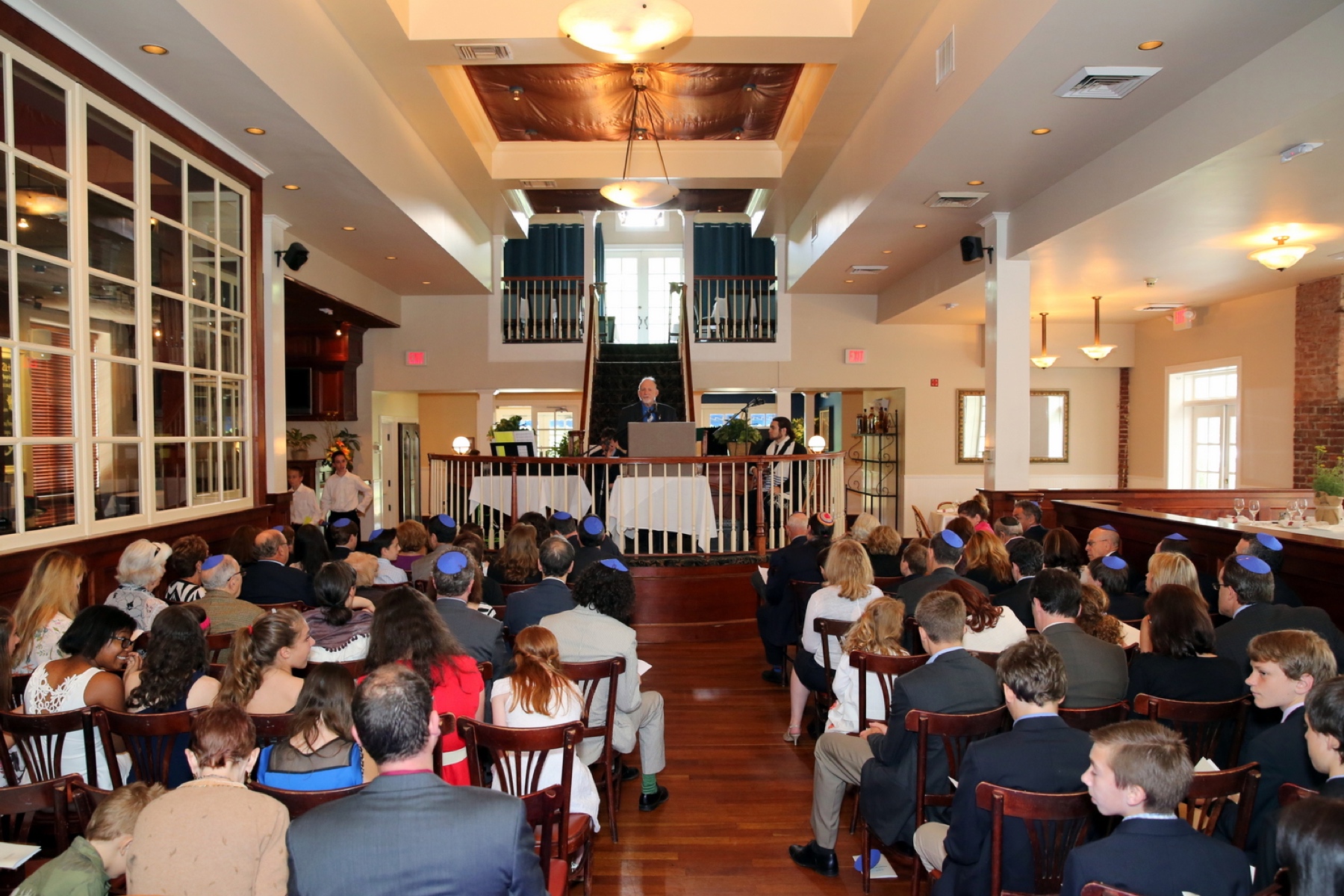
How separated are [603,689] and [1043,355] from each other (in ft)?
32.3

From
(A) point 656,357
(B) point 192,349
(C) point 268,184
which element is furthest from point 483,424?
(B) point 192,349

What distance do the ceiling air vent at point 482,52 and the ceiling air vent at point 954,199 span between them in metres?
3.73

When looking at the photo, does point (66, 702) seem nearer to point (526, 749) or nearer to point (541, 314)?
point (526, 749)

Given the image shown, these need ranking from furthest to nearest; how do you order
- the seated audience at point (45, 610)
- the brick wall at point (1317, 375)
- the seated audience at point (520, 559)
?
the brick wall at point (1317, 375) → the seated audience at point (520, 559) → the seated audience at point (45, 610)

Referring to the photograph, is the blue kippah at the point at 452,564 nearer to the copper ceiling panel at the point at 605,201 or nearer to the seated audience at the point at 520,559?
the seated audience at the point at 520,559

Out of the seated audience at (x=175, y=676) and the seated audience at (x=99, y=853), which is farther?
the seated audience at (x=175, y=676)

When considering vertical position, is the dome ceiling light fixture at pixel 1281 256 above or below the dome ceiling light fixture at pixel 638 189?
below

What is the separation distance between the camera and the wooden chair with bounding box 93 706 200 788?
8.20ft

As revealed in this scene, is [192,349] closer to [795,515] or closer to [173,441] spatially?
[173,441]

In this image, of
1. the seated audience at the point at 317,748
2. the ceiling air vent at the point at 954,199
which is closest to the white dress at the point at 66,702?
the seated audience at the point at 317,748

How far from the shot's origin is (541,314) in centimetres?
1276

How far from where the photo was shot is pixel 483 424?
41.0 ft

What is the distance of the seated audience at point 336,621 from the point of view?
3443mm

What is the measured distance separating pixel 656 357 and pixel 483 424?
273 centimetres
